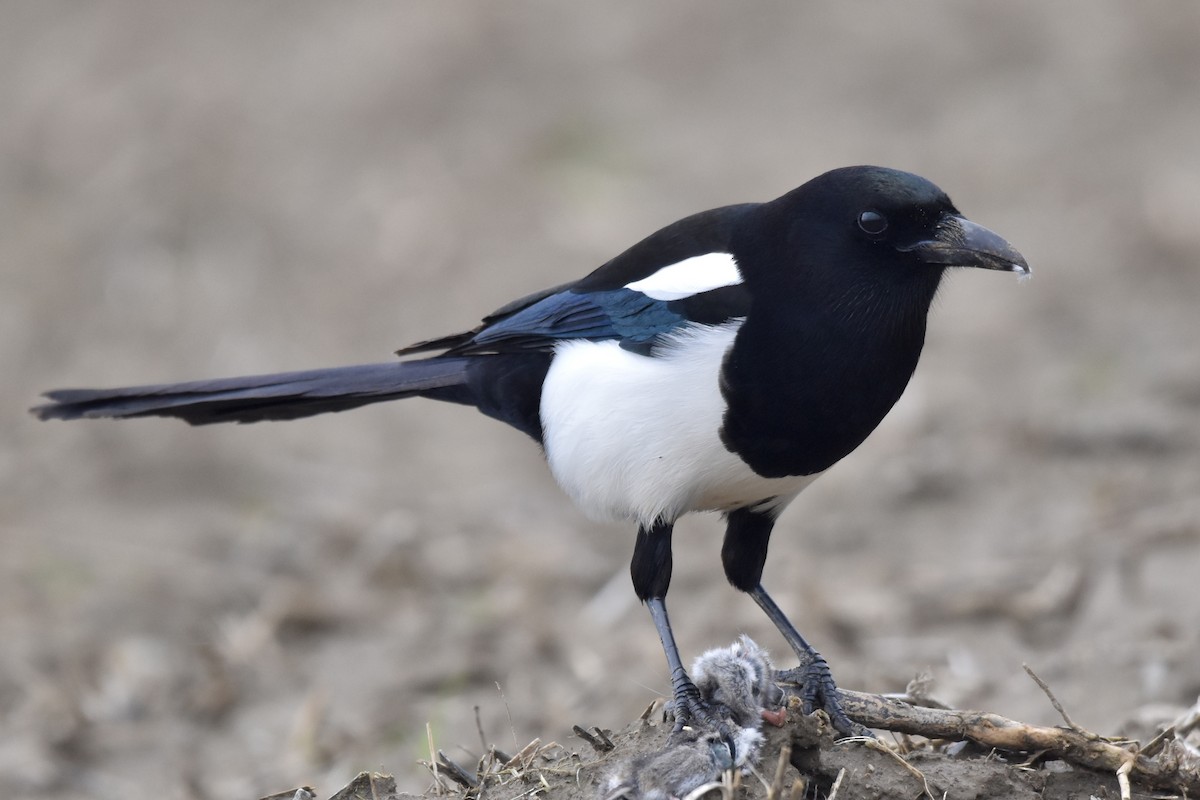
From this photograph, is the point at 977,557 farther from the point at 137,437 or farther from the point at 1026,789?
the point at 137,437

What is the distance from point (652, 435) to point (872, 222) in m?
0.70

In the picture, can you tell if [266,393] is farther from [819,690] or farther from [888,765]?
[888,765]

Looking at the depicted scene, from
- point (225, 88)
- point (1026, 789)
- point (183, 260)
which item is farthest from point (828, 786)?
point (225, 88)

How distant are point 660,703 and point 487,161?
6.28 metres

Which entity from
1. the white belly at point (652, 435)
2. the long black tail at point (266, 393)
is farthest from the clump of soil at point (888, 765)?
the long black tail at point (266, 393)

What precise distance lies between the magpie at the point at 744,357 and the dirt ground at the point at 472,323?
51 cm

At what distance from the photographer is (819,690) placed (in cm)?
341

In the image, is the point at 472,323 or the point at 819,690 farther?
the point at 472,323

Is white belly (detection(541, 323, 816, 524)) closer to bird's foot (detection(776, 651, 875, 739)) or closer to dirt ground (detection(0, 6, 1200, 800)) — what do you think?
bird's foot (detection(776, 651, 875, 739))

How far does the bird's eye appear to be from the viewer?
11.0 feet

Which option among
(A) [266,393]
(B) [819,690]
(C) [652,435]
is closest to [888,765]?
(B) [819,690]

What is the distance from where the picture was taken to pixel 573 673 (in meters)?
5.12

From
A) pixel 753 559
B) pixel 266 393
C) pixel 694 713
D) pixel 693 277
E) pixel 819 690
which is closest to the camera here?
pixel 694 713

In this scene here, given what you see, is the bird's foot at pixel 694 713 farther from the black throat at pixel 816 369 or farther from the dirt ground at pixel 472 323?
the dirt ground at pixel 472 323
